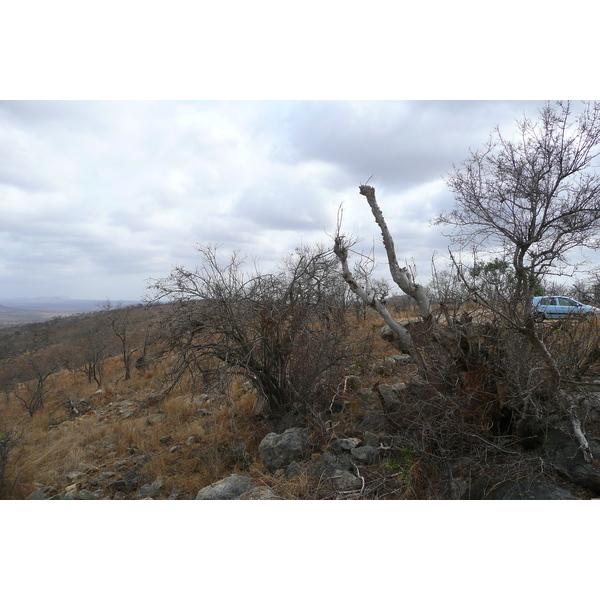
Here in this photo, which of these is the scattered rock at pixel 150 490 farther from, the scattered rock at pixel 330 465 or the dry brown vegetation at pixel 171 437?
the scattered rock at pixel 330 465

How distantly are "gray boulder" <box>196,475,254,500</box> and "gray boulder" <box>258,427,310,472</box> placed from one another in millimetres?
778

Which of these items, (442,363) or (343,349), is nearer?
(442,363)

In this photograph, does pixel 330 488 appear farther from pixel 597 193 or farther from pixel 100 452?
pixel 597 193

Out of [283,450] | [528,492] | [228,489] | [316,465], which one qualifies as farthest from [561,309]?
[228,489]

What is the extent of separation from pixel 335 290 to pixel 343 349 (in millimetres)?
1127

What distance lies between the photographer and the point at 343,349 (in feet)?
22.1

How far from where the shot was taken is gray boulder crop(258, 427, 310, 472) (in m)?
4.91

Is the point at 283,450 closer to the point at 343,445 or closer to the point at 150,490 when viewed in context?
the point at 343,445

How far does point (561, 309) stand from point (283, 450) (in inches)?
148

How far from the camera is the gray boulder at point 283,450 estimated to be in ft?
16.1

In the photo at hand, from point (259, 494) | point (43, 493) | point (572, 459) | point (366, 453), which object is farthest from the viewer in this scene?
point (43, 493)

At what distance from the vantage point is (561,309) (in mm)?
4062

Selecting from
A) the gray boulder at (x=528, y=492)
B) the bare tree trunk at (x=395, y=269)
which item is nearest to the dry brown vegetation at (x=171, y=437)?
the bare tree trunk at (x=395, y=269)

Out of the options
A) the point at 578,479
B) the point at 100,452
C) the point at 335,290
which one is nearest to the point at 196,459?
the point at 100,452
